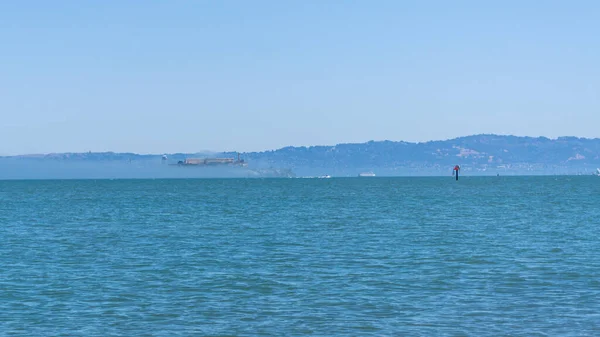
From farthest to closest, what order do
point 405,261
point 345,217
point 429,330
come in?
point 345,217
point 405,261
point 429,330

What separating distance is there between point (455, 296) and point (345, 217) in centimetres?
5172

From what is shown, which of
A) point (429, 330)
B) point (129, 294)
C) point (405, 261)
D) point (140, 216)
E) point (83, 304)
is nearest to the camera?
point (429, 330)

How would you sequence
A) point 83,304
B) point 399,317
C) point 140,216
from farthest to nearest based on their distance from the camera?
point 140,216 < point 83,304 < point 399,317

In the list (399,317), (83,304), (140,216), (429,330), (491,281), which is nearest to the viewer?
(429,330)

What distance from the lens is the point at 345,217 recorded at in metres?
82.4

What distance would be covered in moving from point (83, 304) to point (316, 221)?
47.4 metres

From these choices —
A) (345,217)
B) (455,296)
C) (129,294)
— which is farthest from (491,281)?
(345,217)

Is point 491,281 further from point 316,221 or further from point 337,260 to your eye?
point 316,221

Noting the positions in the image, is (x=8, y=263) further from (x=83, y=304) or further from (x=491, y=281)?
(x=491, y=281)

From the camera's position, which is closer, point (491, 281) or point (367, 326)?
point (367, 326)

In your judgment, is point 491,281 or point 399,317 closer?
point 399,317

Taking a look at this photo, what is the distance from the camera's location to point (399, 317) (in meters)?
27.1

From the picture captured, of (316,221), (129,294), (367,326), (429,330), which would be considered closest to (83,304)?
(129,294)

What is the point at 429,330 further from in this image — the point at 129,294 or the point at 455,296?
the point at 129,294
